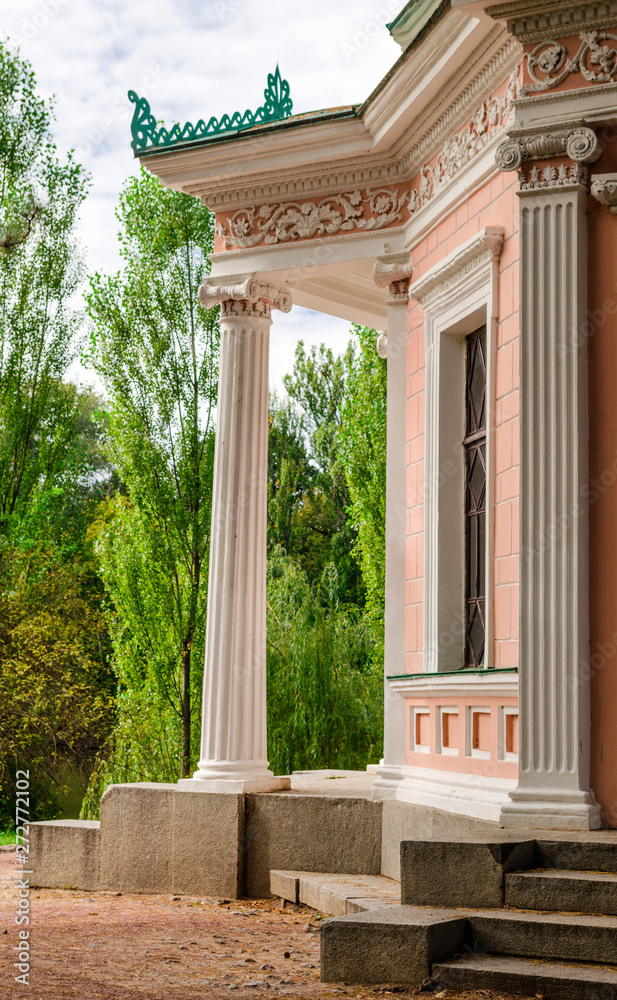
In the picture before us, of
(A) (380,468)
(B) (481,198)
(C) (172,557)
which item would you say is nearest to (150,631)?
(C) (172,557)

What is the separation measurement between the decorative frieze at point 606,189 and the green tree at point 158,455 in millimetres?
12201

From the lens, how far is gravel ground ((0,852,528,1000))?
461 cm

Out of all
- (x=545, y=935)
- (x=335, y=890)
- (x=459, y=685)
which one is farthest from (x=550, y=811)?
(x=335, y=890)

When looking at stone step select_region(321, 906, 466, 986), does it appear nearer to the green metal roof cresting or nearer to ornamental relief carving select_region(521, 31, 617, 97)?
ornamental relief carving select_region(521, 31, 617, 97)

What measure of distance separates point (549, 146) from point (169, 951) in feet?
16.2

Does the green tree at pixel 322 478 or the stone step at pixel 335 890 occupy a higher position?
the green tree at pixel 322 478

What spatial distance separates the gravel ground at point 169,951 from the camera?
461cm

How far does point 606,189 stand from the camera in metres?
5.84

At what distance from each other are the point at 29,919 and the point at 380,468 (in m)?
14.9

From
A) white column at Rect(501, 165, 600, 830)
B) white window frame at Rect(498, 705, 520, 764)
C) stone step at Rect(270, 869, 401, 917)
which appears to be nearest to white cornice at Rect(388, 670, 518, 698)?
white window frame at Rect(498, 705, 520, 764)

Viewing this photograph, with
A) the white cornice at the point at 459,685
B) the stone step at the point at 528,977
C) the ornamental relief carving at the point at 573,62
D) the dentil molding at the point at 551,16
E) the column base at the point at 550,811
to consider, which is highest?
the dentil molding at the point at 551,16

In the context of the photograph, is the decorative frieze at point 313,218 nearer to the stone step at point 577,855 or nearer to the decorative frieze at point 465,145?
the decorative frieze at point 465,145

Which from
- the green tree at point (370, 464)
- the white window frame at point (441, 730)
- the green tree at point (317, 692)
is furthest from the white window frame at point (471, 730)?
the green tree at point (370, 464)

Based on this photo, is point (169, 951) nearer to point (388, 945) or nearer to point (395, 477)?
point (388, 945)
